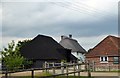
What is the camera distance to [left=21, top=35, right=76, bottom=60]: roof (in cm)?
5816

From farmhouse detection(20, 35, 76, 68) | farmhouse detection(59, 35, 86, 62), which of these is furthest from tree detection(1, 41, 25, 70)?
farmhouse detection(59, 35, 86, 62)

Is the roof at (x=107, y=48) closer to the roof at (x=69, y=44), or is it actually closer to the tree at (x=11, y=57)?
the tree at (x=11, y=57)

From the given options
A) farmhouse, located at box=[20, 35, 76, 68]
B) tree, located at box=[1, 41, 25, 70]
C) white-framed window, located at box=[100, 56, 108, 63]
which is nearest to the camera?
tree, located at box=[1, 41, 25, 70]

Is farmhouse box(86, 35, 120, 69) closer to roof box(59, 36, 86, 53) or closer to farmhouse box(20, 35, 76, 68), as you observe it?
farmhouse box(20, 35, 76, 68)

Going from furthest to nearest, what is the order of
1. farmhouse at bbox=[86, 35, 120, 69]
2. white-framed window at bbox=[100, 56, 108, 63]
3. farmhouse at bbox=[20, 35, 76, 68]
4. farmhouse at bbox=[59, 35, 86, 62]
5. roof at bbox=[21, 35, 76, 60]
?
1. farmhouse at bbox=[59, 35, 86, 62]
2. roof at bbox=[21, 35, 76, 60]
3. farmhouse at bbox=[20, 35, 76, 68]
4. white-framed window at bbox=[100, 56, 108, 63]
5. farmhouse at bbox=[86, 35, 120, 69]

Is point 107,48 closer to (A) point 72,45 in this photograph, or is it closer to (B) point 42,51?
(B) point 42,51

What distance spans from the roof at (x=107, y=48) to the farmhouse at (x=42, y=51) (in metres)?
9.34

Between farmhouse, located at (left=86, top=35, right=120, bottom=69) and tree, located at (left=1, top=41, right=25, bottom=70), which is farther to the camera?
farmhouse, located at (left=86, top=35, right=120, bottom=69)

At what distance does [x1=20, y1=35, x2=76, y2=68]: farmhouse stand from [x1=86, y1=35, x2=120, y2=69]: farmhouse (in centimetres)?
890

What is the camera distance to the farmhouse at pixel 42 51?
189 ft

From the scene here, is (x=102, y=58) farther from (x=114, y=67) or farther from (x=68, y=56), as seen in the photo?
(x=68, y=56)

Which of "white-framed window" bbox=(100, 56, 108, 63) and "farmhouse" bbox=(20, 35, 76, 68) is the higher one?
"farmhouse" bbox=(20, 35, 76, 68)

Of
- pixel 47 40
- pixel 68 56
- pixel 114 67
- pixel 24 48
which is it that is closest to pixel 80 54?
pixel 68 56

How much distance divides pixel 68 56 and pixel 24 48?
1370cm
